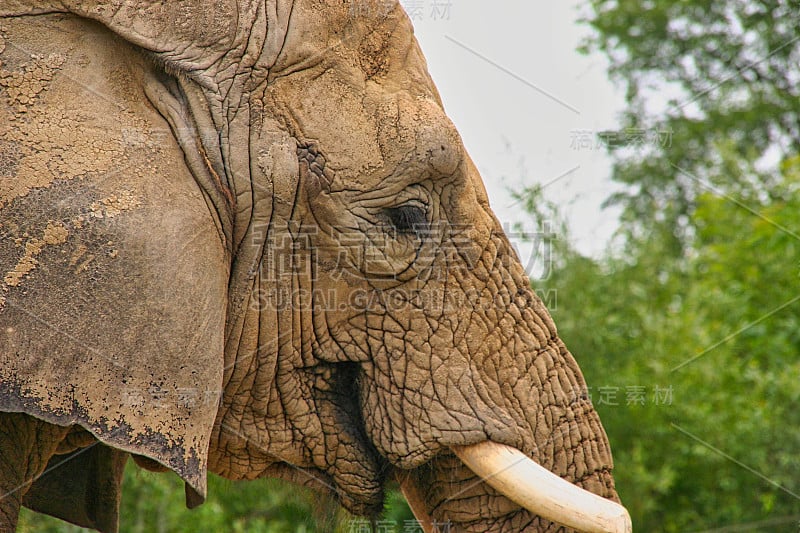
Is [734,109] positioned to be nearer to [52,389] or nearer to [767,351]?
[767,351]

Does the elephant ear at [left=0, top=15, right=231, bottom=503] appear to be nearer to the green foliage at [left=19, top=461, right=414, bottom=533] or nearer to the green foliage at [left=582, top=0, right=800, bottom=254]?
the green foliage at [left=19, top=461, right=414, bottom=533]

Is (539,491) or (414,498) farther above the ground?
(539,491)

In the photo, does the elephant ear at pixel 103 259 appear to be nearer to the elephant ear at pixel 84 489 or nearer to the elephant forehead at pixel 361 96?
the elephant forehead at pixel 361 96

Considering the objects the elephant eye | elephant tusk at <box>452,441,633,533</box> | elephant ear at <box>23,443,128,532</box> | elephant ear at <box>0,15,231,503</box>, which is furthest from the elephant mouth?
elephant ear at <box>23,443,128,532</box>

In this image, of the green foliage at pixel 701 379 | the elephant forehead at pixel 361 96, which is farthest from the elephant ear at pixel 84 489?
the green foliage at pixel 701 379

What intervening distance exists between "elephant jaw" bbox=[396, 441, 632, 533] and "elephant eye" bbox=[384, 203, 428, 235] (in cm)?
60

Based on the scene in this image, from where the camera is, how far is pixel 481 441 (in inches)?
123

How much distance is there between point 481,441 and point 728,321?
427 cm

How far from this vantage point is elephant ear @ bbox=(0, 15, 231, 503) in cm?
260

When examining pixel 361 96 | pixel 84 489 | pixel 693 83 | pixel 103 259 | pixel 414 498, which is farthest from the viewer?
pixel 693 83

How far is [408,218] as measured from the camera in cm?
313

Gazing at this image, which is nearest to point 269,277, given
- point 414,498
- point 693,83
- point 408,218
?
point 408,218

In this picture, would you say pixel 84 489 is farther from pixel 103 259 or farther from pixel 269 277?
pixel 103 259

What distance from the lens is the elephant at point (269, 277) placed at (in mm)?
2656
